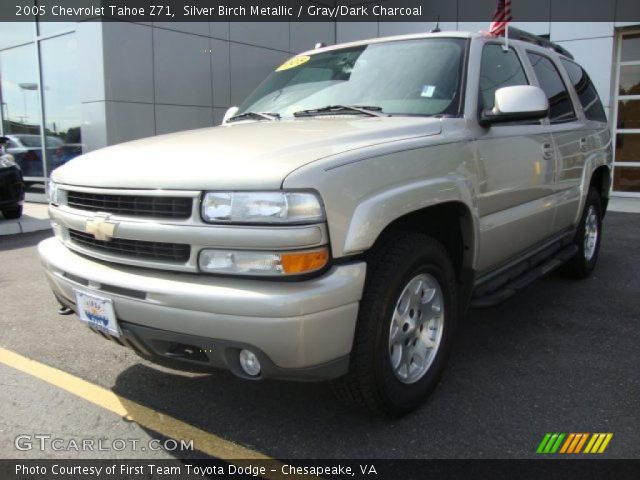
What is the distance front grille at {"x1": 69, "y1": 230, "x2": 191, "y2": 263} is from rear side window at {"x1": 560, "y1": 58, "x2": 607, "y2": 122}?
12.9 feet

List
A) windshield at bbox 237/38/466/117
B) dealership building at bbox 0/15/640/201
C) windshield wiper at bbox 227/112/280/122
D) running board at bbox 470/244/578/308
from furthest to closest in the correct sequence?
1. dealership building at bbox 0/15/640/201
2. windshield wiper at bbox 227/112/280/122
3. running board at bbox 470/244/578/308
4. windshield at bbox 237/38/466/117

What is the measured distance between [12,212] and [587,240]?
838cm

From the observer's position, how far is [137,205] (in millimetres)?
2471

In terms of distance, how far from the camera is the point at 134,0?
34.7ft

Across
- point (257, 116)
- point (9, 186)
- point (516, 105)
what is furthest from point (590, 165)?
point (9, 186)

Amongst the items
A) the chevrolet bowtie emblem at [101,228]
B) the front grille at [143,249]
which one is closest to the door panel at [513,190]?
the front grille at [143,249]

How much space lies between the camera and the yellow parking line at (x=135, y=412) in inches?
102

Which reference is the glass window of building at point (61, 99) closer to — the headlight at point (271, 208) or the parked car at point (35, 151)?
the parked car at point (35, 151)

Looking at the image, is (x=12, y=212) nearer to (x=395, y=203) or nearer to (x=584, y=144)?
(x=584, y=144)

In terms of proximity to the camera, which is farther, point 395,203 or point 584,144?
point 584,144

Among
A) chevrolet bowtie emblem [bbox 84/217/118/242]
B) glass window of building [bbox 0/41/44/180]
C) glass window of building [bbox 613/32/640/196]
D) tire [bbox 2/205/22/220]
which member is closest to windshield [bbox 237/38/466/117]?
chevrolet bowtie emblem [bbox 84/217/118/242]

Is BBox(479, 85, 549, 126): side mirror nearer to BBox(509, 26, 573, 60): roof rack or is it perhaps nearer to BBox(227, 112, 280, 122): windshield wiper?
BBox(509, 26, 573, 60): roof rack

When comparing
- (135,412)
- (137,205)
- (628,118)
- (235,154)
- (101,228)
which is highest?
(628,118)

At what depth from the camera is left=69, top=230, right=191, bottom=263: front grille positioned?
7.68 feet
